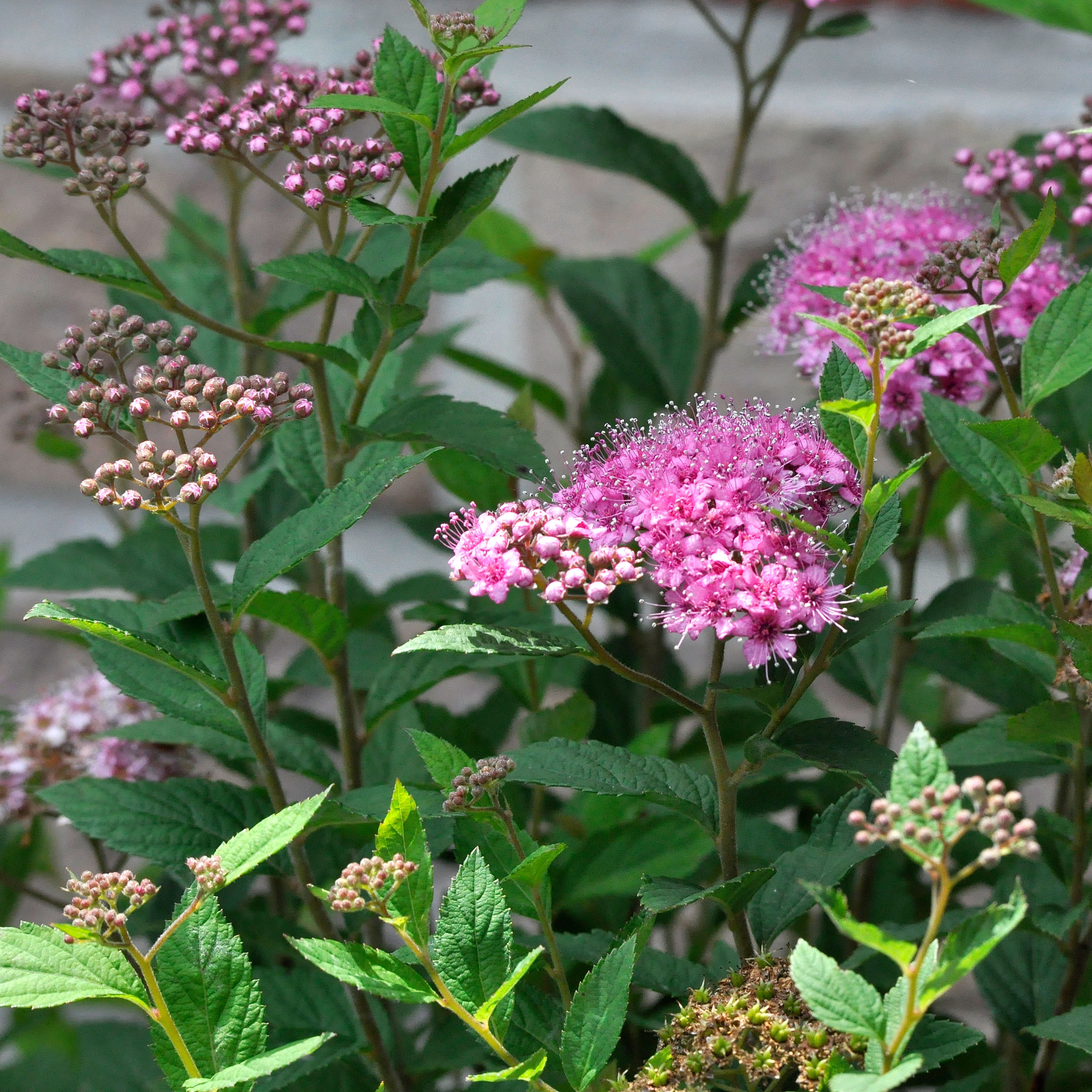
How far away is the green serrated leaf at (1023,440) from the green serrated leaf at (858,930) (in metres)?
0.25

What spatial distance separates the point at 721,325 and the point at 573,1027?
0.69 meters

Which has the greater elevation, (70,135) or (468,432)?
(70,135)

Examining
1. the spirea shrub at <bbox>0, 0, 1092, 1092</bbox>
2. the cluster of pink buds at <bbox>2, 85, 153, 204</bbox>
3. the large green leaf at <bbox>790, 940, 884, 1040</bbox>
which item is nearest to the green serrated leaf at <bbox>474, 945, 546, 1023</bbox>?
the spirea shrub at <bbox>0, 0, 1092, 1092</bbox>

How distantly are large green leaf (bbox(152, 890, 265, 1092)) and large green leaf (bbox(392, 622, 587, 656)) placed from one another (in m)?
0.15

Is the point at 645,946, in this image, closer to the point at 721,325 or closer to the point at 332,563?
the point at 332,563

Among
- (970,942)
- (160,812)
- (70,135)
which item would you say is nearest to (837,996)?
(970,942)

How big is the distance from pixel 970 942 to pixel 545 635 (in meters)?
0.24

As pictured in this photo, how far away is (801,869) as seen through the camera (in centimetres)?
67

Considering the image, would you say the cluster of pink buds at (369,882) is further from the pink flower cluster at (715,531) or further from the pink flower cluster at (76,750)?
the pink flower cluster at (76,750)

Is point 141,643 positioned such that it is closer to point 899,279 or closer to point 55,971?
point 55,971

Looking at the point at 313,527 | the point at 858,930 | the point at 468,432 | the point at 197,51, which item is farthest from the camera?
the point at 197,51

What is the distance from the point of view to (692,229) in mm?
1178

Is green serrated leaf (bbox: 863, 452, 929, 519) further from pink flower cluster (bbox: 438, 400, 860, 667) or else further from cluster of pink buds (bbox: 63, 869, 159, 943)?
cluster of pink buds (bbox: 63, 869, 159, 943)

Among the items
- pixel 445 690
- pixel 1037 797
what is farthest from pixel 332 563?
pixel 1037 797
